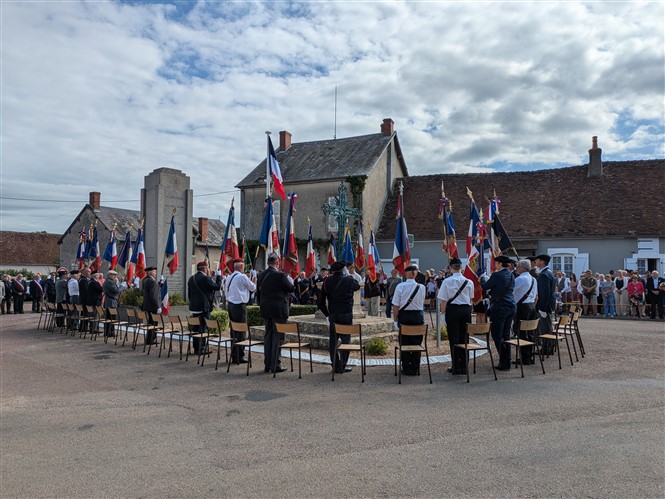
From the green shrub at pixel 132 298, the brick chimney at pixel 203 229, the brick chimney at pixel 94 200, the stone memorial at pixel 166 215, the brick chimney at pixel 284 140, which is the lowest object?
the green shrub at pixel 132 298

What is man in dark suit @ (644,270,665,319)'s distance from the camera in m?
19.2

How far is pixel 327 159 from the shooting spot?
32.8 metres

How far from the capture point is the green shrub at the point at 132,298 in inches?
648

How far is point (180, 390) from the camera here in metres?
8.09

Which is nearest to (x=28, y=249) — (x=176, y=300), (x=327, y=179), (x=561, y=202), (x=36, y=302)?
(x=36, y=302)

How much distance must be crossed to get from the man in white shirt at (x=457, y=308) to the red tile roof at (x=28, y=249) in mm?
46218

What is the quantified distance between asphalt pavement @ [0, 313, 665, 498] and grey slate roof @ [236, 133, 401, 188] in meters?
22.4

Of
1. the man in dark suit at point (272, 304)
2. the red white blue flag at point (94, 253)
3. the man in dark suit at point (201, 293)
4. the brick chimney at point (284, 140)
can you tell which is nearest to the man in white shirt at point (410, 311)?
the man in dark suit at point (272, 304)

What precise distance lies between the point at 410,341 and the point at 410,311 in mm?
514

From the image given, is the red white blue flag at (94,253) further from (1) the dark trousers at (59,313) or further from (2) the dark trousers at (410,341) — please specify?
(2) the dark trousers at (410,341)

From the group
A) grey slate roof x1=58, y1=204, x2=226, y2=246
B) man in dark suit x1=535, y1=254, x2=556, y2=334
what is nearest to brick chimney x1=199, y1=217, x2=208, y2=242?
grey slate roof x1=58, y1=204, x2=226, y2=246

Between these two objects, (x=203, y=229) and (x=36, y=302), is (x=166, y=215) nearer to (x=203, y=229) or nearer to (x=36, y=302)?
(x=36, y=302)

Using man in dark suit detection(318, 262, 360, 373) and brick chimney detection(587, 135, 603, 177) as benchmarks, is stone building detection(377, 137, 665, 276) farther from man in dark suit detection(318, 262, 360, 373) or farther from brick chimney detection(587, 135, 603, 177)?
man in dark suit detection(318, 262, 360, 373)

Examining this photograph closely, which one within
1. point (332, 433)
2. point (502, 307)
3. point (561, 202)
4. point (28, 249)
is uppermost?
point (561, 202)
